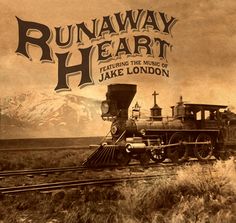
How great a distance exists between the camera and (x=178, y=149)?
12711 mm

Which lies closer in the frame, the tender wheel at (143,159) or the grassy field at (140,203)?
the grassy field at (140,203)

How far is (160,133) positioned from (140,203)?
6.68 m

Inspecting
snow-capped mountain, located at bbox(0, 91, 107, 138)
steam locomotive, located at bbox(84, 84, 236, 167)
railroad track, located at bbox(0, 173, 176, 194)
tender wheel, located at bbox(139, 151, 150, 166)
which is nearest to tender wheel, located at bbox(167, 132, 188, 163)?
steam locomotive, located at bbox(84, 84, 236, 167)

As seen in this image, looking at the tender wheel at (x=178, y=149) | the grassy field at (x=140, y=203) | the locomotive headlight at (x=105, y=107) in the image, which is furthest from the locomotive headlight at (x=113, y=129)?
the grassy field at (x=140, y=203)

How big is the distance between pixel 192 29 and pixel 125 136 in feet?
23.4

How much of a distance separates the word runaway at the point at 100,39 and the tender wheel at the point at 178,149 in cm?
335

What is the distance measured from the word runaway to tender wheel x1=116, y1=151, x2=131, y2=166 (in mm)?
2892

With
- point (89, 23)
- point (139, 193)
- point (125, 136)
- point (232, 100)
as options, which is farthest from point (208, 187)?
point (232, 100)

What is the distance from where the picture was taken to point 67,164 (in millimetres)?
12461

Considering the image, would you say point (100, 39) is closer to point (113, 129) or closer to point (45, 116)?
point (113, 129)

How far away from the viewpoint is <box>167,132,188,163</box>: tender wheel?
12.4 meters

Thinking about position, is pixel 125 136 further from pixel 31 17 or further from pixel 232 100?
pixel 232 100

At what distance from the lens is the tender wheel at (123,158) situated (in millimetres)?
11484

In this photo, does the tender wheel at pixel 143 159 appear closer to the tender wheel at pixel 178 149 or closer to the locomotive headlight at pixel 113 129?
the tender wheel at pixel 178 149
